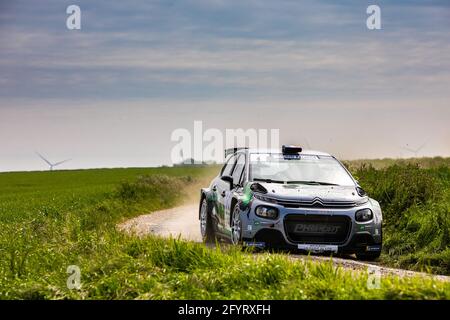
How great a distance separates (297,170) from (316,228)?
146 cm

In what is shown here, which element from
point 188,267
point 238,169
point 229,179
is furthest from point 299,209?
point 188,267

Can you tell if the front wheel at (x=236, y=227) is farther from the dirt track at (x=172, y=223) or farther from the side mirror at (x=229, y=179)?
the dirt track at (x=172, y=223)

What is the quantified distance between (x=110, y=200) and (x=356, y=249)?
13.9 metres

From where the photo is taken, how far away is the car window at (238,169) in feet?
49.9

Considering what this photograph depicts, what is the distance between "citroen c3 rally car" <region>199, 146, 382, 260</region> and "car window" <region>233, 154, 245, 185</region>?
0.04 m

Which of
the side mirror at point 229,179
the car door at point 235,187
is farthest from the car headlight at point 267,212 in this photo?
the side mirror at point 229,179

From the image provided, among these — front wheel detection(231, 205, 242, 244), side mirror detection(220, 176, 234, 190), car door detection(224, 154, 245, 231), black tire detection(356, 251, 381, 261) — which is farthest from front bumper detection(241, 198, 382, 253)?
side mirror detection(220, 176, 234, 190)

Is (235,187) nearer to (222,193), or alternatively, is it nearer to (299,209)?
(222,193)

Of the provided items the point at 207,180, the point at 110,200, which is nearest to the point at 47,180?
the point at 207,180

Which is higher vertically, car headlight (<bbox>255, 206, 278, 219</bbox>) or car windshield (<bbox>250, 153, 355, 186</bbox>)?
car windshield (<bbox>250, 153, 355, 186</bbox>)

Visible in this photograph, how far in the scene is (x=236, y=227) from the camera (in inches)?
558

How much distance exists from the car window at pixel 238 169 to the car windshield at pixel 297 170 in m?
0.26

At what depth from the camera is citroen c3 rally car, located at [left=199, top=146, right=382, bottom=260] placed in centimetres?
1373

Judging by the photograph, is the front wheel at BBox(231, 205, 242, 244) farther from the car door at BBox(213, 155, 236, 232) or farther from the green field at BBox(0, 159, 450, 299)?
the green field at BBox(0, 159, 450, 299)
